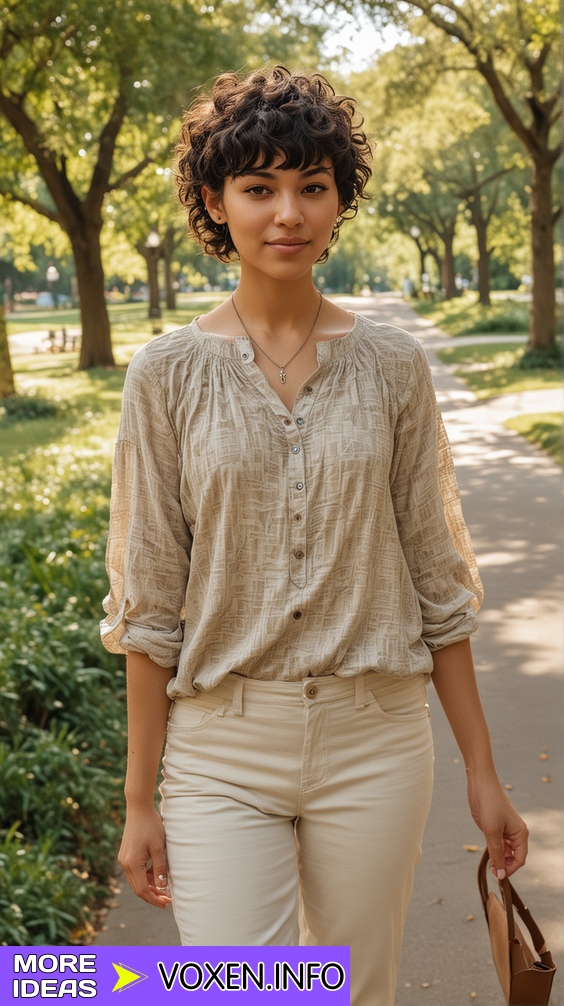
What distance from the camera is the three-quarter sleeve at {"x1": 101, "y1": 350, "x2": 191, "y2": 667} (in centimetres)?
194

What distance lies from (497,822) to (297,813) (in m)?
0.43

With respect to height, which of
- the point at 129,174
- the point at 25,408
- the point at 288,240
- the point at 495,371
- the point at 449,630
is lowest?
the point at 25,408

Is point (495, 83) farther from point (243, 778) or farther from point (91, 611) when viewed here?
point (243, 778)

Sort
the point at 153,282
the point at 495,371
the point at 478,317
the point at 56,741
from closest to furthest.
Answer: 1. the point at 56,741
2. the point at 495,371
3. the point at 478,317
4. the point at 153,282

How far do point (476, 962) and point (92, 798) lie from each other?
1655 mm

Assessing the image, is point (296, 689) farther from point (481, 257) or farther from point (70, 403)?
point (481, 257)

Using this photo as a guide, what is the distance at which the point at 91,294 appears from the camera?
23812mm

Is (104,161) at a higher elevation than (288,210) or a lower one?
higher

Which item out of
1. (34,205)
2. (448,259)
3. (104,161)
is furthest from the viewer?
(448,259)

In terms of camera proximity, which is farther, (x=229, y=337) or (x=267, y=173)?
(x=229, y=337)

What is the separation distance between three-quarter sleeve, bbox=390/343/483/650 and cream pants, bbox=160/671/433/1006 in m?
0.17

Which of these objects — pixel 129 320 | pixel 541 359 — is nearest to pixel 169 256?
pixel 129 320

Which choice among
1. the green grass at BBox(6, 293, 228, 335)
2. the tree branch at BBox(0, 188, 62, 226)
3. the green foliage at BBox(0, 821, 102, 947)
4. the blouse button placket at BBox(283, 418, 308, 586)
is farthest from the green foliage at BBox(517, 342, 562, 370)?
the green grass at BBox(6, 293, 228, 335)

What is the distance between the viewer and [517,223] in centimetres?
4528
